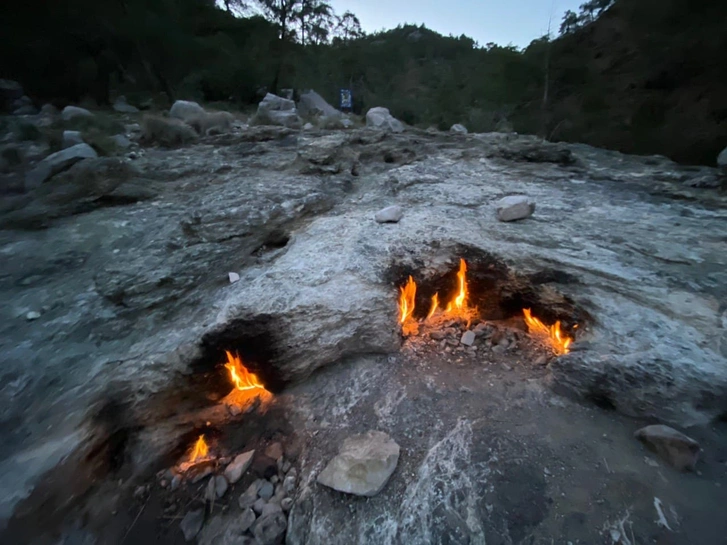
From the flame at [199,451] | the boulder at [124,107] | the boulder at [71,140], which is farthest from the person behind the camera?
the boulder at [124,107]

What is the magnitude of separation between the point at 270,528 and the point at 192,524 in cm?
48

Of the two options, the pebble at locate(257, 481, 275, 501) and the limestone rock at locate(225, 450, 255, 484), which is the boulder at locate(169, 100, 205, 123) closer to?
the limestone rock at locate(225, 450, 255, 484)

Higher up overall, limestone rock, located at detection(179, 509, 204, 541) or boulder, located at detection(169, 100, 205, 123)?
boulder, located at detection(169, 100, 205, 123)

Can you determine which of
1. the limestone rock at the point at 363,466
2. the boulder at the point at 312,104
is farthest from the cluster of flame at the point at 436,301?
the boulder at the point at 312,104

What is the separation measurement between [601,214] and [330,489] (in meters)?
3.57

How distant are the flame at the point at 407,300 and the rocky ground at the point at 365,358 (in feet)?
0.36

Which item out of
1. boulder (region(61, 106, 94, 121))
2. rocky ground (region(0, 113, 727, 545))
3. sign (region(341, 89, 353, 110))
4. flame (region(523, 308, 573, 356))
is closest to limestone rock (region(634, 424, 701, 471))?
rocky ground (region(0, 113, 727, 545))

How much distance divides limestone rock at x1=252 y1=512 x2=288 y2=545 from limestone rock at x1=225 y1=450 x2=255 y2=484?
0.32 metres

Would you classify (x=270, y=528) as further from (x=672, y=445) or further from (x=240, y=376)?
(x=672, y=445)

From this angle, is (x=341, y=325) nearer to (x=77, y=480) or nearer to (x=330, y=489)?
(x=330, y=489)

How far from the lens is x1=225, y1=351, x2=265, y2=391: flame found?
2.52 metres

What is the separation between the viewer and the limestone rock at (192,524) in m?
1.94

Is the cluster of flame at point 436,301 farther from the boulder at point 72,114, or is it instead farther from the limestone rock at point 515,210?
the boulder at point 72,114

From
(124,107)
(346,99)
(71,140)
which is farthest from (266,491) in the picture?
(346,99)
